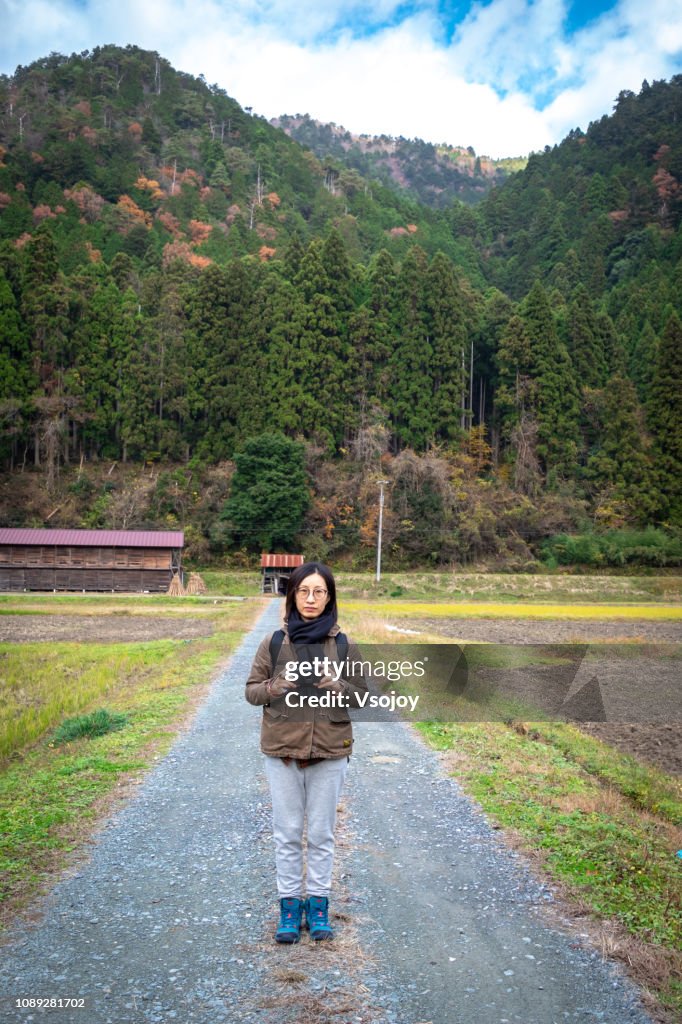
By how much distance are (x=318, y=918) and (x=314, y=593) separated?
5.59ft

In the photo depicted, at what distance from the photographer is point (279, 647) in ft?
12.9

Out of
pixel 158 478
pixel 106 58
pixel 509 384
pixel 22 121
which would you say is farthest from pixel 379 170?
pixel 158 478

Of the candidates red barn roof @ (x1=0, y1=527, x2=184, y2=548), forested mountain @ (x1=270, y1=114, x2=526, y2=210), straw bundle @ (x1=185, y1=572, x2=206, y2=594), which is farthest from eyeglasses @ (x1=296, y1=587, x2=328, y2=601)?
forested mountain @ (x1=270, y1=114, x2=526, y2=210)

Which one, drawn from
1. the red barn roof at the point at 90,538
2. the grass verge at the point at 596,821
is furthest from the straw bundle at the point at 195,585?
the grass verge at the point at 596,821

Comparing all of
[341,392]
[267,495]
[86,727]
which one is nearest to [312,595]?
[86,727]

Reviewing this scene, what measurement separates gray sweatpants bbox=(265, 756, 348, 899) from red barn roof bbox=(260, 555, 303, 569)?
42.3 m

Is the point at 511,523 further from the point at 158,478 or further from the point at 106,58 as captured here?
the point at 106,58

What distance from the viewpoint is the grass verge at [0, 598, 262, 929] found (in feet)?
16.2

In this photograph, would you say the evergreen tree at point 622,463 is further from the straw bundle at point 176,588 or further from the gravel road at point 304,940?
the gravel road at point 304,940

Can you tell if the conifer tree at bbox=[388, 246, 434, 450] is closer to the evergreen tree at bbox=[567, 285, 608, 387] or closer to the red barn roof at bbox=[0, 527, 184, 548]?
the evergreen tree at bbox=[567, 285, 608, 387]

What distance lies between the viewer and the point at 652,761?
28.4ft

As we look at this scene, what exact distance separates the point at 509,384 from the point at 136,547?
32.9 meters

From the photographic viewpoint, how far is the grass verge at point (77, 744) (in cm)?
493

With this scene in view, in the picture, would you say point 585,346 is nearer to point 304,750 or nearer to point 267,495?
point 267,495
